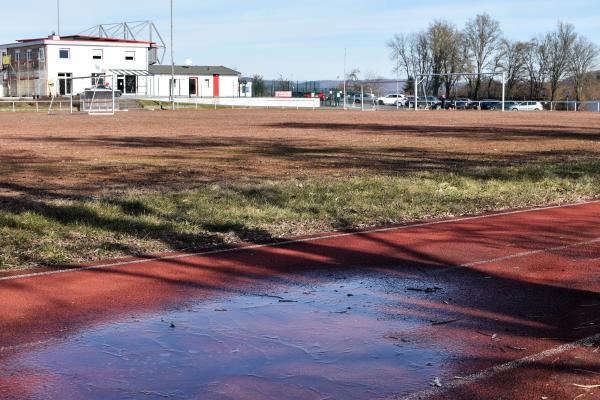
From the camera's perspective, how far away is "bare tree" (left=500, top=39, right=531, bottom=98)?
123562 mm

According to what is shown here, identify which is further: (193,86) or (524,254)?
(193,86)

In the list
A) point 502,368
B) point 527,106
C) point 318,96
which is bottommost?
point 502,368

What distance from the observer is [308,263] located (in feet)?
30.0

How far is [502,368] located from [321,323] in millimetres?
1663

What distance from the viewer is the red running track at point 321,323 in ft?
17.4

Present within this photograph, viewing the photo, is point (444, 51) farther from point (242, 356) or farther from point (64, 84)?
point (242, 356)

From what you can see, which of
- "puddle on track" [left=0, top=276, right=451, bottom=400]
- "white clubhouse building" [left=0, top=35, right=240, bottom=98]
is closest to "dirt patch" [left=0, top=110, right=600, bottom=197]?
"puddle on track" [left=0, top=276, right=451, bottom=400]

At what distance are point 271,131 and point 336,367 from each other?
3077 centimetres

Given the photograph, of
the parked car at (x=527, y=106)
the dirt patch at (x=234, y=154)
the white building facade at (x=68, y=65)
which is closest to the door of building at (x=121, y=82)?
the white building facade at (x=68, y=65)

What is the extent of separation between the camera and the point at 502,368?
5.59 meters

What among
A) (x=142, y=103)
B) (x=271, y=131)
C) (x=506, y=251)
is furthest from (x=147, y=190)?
(x=142, y=103)

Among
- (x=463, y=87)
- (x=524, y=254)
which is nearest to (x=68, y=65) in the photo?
(x=463, y=87)

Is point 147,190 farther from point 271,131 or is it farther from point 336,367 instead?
point 271,131

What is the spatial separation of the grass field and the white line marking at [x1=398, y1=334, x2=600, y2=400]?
4991mm
